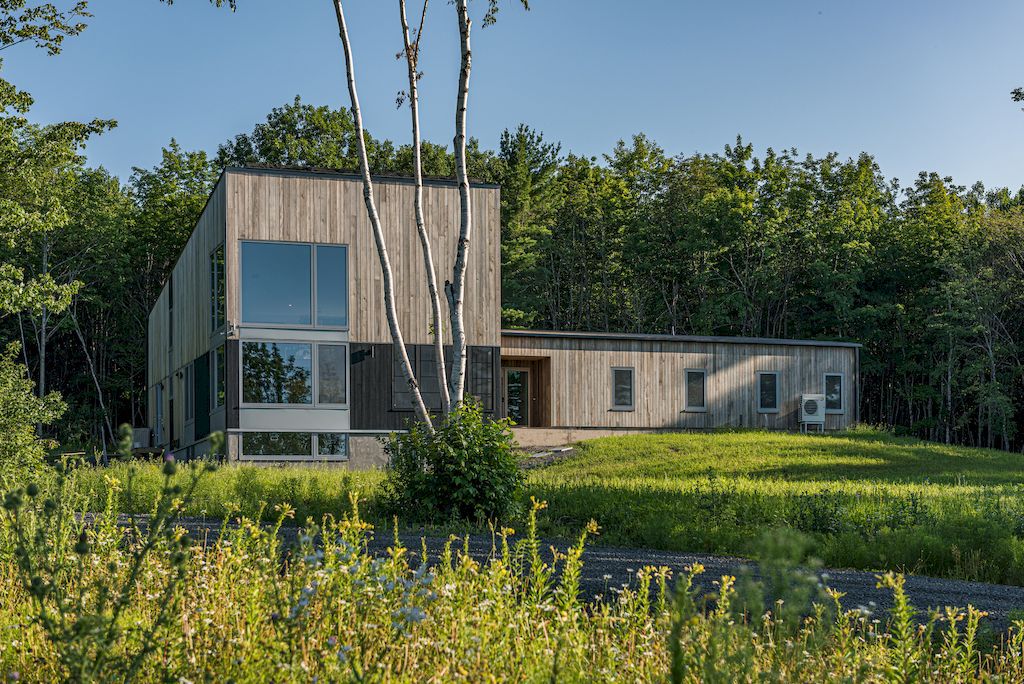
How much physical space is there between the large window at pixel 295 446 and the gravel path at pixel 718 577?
992cm

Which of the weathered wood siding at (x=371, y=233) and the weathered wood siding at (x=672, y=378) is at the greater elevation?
the weathered wood siding at (x=371, y=233)

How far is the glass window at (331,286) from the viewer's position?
67.9 feet

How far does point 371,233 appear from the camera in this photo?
21.3 metres

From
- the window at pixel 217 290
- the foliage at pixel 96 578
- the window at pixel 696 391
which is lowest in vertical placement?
the foliage at pixel 96 578

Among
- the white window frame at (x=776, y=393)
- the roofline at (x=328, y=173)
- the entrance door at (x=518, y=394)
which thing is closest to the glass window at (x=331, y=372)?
the roofline at (x=328, y=173)

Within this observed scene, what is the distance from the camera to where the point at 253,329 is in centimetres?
2006

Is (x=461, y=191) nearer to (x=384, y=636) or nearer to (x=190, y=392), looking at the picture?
(x=384, y=636)

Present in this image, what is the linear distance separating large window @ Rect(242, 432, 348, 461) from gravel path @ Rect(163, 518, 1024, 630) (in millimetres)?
9920

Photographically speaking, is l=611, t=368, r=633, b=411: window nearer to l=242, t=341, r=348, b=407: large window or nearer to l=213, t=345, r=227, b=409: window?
l=242, t=341, r=348, b=407: large window

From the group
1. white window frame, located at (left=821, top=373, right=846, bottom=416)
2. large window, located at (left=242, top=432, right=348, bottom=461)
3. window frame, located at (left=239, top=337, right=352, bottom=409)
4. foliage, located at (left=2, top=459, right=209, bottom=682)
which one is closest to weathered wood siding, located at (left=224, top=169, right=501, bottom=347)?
window frame, located at (left=239, top=337, right=352, bottom=409)

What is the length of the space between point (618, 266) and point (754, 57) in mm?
22194

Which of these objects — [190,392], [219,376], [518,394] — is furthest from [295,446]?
[518,394]

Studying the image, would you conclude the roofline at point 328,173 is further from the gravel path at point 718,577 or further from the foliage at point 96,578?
the foliage at point 96,578

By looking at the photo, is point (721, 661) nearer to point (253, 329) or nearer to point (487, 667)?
point (487, 667)
